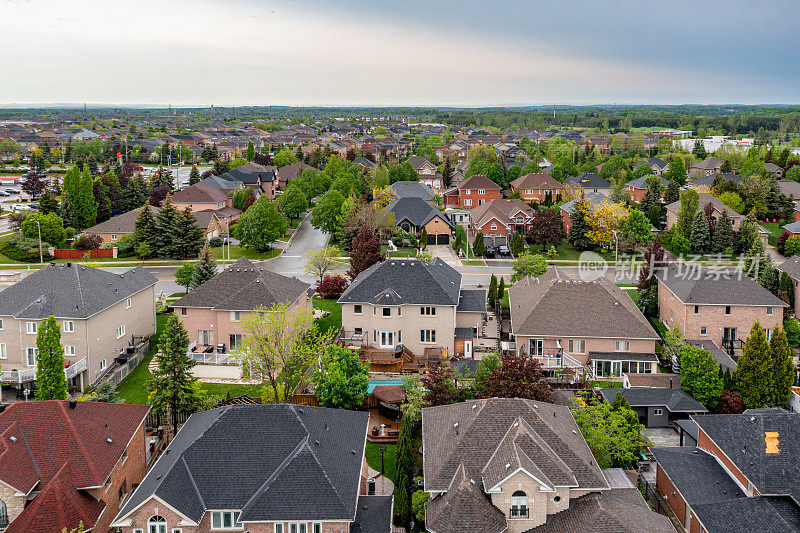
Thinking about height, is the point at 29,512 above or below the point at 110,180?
below

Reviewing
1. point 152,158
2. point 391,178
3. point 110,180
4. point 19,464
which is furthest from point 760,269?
point 152,158

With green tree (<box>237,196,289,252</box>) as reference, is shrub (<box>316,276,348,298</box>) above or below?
below

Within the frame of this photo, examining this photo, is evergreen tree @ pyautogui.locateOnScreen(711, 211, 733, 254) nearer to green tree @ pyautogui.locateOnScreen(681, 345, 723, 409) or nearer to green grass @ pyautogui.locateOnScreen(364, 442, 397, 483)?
green tree @ pyautogui.locateOnScreen(681, 345, 723, 409)

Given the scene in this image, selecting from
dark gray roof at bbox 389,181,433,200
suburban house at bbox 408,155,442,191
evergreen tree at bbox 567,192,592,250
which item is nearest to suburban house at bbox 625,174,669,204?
evergreen tree at bbox 567,192,592,250

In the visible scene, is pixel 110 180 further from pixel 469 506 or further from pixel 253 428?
pixel 469 506

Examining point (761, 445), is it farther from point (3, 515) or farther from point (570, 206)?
point (570, 206)
